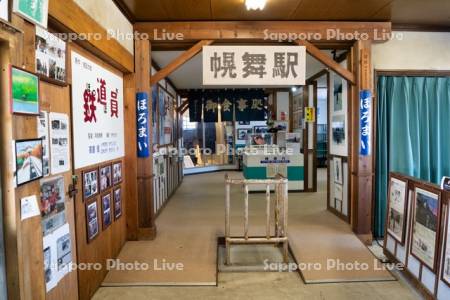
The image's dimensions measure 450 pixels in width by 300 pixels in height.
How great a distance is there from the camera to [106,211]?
3094 mm

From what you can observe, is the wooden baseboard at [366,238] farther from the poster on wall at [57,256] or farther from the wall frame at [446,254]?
the poster on wall at [57,256]

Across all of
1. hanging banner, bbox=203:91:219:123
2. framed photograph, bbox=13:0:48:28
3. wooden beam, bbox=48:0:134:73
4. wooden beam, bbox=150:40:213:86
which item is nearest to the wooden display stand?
wooden beam, bbox=150:40:213:86

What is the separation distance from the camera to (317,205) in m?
5.63

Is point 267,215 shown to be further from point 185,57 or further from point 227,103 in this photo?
point 227,103

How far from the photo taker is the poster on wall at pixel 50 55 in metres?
1.89

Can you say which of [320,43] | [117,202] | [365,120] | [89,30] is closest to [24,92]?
[89,30]

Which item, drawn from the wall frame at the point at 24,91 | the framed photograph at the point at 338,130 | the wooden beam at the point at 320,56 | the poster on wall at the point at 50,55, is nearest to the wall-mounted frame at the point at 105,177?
the poster on wall at the point at 50,55

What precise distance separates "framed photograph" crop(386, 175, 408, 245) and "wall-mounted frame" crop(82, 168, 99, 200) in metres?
2.86

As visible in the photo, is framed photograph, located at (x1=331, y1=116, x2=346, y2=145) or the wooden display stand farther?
framed photograph, located at (x1=331, y1=116, x2=346, y2=145)

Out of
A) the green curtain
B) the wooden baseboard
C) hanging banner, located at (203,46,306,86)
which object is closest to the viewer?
hanging banner, located at (203,46,306,86)

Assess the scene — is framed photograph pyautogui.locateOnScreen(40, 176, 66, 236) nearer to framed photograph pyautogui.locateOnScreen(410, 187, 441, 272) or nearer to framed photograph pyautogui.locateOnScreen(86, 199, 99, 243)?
framed photograph pyautogui.locateOnScreen(86, 199, 99, 243)

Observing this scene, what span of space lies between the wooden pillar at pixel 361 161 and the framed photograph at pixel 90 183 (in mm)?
3013

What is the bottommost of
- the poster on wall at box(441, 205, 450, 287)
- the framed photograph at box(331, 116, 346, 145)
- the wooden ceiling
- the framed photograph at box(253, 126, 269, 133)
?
the poster on wall at box(441, 205, 450, 287)

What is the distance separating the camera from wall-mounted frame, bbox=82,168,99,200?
2590mm
